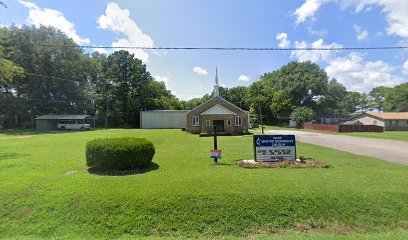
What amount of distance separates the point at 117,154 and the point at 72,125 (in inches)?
1549

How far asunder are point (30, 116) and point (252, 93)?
2042 inches

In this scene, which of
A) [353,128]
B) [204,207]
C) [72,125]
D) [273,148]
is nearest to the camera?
[204,207]

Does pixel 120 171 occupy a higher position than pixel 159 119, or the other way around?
pixel 159 119

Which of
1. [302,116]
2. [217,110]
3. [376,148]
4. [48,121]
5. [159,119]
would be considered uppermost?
[217,110]

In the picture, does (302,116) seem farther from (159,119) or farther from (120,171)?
(120,171)

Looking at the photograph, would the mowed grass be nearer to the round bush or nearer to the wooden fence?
the round bush

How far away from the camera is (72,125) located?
4000cm

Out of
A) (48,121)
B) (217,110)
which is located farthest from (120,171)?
(48,121)

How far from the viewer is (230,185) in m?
6.03

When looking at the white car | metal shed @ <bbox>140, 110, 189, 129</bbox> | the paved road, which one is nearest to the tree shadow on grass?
the paved road

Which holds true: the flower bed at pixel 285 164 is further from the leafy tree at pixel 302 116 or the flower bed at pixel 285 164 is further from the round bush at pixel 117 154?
the leafy tree at pixel 302 116

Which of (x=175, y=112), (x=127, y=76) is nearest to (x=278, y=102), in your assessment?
(x=175, y=112)

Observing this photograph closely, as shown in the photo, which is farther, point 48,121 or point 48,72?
point 48,72

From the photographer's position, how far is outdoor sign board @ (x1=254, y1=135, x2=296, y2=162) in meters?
9.32
